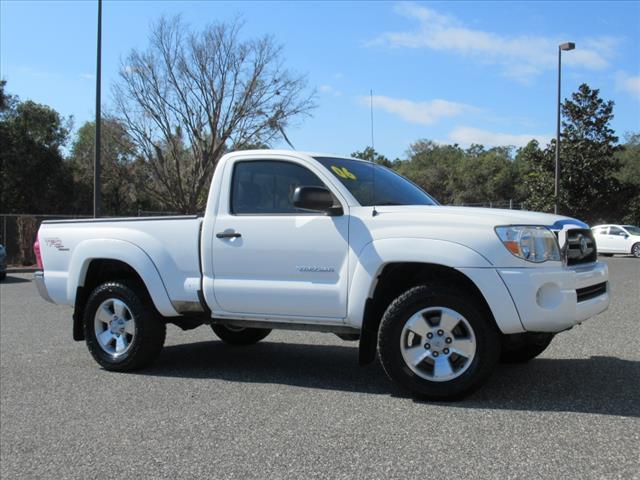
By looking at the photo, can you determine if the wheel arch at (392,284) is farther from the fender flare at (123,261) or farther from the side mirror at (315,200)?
the fender flare at (123,261)

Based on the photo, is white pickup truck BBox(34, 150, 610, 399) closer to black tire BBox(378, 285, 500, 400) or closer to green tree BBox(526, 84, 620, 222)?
black tire BBox(378, 285, 500, 400)

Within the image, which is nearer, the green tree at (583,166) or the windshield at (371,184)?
the windshield at (371,184)

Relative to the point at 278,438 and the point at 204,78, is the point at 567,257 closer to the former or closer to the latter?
the point at 278,438

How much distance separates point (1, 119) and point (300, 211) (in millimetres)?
36304

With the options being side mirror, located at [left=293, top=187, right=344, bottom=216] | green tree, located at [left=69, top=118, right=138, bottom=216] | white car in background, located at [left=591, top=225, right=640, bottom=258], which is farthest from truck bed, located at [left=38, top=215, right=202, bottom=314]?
green tree, located at [left=69, top=118, right=138, bottom=216]

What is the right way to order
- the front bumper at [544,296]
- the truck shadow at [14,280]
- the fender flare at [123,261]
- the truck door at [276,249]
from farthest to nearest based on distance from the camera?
the truck shadow at [14,280], the fender flare at [123,261], the truck door at [276,249], the front bumper at [544,296]

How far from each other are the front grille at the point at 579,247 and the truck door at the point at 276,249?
65.5 inches

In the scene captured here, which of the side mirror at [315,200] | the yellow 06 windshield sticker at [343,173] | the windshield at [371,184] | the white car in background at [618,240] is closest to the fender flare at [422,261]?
the side mirror at [315,200]

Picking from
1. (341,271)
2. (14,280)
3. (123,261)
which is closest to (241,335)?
(123,261)

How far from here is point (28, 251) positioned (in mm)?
24156

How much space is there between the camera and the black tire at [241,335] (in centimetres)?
719

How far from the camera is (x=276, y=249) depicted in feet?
17.1

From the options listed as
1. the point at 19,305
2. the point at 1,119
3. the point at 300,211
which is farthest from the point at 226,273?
the point at 1,119

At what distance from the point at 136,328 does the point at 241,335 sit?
1.56 meters
